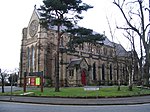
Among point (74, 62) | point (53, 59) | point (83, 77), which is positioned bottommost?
point (83, 77)

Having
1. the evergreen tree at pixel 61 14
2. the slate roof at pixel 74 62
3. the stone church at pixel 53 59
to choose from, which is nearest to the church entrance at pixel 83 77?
the stone church at pixel 53 59

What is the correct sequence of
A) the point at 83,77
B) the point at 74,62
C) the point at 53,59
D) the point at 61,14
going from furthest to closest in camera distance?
the point at 83,77
the point at 74,62
the point at 53,59
the point at 61,14

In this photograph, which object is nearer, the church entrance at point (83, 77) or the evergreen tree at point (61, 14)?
the evergreen tree at point (61, 14)

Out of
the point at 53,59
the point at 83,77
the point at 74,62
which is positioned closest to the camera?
the point at 53,59

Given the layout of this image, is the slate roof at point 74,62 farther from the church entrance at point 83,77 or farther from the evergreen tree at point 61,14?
the evergreen tree at point 61,14

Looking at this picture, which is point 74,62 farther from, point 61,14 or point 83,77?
point 61,14

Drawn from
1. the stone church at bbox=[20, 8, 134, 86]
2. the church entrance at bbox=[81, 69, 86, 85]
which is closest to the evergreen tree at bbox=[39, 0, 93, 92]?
the stone church at bbox=[20, 8, 134, 86]

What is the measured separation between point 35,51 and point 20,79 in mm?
9009

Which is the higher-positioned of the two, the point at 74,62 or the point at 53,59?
the point at 53,59

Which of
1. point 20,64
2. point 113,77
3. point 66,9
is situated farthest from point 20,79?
point 66,9

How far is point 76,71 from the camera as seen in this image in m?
66.8

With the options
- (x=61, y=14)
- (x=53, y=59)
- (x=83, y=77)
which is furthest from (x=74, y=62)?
(x=61, y=14)

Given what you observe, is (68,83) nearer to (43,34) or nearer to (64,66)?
(64,66)

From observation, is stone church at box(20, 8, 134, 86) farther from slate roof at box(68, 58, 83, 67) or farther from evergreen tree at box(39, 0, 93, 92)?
evergreen tree at box(39, 0, 93, 92)
